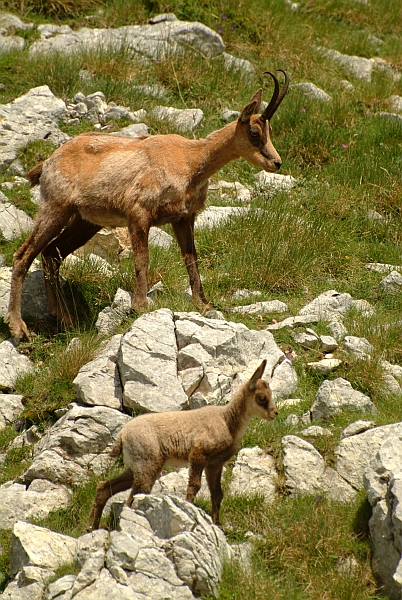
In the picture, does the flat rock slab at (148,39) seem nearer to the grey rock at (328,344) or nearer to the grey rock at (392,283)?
the grey rock at (392,283)

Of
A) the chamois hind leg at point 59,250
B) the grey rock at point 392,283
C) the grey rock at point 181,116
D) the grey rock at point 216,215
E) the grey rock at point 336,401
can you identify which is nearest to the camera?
the grey rock at point 336,401

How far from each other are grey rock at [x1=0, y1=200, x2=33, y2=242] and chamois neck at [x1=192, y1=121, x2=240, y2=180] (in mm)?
Answer: 2803

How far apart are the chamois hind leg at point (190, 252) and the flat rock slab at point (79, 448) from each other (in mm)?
2490

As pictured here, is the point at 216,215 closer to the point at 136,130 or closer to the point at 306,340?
the point at 136,130

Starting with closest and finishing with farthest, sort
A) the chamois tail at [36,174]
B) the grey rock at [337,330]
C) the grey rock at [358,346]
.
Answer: the grey rock at [358,346] < the grey rock at [337,330] < the chamois tail at [36,174]

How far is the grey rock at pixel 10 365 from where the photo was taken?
29.6ft

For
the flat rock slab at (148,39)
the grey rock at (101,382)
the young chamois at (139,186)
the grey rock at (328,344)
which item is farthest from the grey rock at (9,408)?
the flat rock slab at (148,39)

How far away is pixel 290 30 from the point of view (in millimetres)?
17688

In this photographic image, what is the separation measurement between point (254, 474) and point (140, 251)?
10.9 ft

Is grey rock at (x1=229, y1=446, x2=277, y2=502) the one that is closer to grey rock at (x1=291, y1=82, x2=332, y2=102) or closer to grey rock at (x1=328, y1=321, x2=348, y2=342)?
grey rock at (x1=328, y1=321, x2=348, y2=342)

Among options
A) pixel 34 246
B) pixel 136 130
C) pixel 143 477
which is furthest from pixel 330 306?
pixel 136 130

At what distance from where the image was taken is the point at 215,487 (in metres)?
6.57

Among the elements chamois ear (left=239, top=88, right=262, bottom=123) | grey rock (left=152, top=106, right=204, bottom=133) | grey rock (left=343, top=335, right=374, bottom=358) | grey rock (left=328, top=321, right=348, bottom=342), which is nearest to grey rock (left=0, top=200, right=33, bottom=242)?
chamois ear (left=239, top=88, right=262, bottom=123)

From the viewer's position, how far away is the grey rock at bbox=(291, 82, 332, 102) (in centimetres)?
1562
